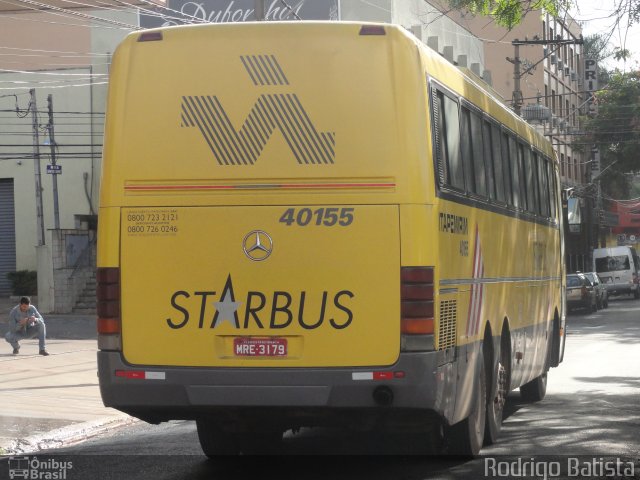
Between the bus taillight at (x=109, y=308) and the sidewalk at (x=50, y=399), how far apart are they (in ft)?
11.1

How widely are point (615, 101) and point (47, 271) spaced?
3288 centimetres

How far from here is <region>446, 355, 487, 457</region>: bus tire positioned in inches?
414

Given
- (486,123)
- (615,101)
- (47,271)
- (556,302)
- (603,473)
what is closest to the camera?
(603,473)

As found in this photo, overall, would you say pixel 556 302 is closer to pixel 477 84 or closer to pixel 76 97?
pixel 477 84

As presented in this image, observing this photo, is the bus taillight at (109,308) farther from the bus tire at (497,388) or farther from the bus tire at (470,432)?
the bus tire at (497,388)

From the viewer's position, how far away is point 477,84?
38.0 feet

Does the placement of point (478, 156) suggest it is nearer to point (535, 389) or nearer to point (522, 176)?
point (522, 176)

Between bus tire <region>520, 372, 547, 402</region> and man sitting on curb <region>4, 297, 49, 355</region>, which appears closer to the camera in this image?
bus tire <region>520, 372, 547, 402</region>

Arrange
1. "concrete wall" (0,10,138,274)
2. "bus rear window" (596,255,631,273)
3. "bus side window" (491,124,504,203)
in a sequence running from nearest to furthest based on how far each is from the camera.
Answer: "bus side window" (491,124,504,203) → "concrete wall" (0,10,138,274) → "bus rear window" (596,255,631,273)

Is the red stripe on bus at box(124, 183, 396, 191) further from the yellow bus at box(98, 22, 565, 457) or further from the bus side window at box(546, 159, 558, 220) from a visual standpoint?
the bus side window at box(546, 159, 558, 220)

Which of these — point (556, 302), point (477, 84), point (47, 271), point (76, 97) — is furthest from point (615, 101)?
point (477, 84)

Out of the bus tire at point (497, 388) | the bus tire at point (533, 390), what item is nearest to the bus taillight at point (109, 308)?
the bus tire at point (497, 388)

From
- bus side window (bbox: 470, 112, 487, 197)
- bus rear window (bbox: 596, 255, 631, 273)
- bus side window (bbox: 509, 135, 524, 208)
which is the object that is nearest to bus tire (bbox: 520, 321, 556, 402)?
bus side window (bbox: 509, 135, 524, 208)

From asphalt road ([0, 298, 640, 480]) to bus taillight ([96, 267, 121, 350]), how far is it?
56.2 inches
